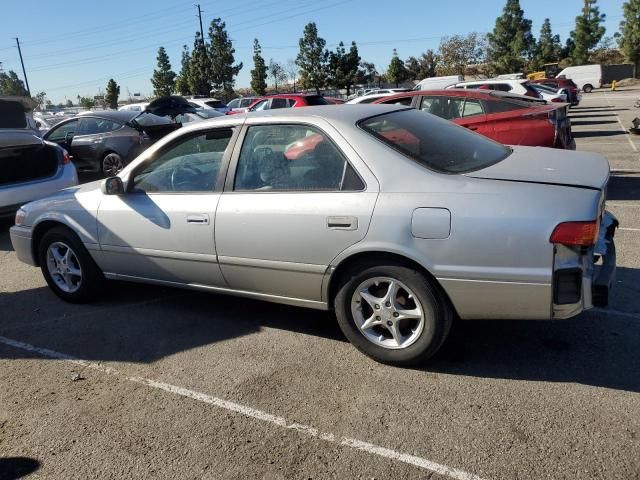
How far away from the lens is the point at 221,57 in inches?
2377

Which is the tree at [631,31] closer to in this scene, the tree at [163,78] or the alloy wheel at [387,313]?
the tree at [163,78]

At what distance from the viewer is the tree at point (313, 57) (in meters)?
57.2

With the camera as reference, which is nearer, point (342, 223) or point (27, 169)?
point (342, 223)

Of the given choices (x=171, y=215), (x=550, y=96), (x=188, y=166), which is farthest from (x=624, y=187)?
(x=550, y=96)

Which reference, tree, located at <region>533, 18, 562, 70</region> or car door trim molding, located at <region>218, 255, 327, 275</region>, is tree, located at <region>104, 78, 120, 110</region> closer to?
tree, located at <region>533, 18, 562, 70</region>

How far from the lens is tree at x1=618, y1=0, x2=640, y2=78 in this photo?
5694cm

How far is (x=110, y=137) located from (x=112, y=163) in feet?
1.71

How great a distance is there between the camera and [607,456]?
2.50 m

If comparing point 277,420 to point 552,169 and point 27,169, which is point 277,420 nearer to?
point 552,169

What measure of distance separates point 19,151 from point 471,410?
6.89 m

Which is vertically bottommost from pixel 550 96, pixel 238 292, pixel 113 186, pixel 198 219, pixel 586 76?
pixel 238 292

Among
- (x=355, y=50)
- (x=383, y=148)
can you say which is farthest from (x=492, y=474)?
(x=355, y=50)

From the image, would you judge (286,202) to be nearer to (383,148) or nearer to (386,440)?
(383,148)

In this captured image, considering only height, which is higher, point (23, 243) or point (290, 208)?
point (290, 208)
